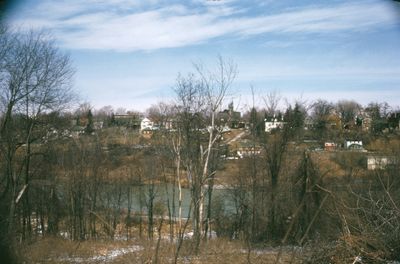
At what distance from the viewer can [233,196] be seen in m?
29.2

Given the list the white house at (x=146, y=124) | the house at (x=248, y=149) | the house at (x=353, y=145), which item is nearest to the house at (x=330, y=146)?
the house at (x=353, y=145)

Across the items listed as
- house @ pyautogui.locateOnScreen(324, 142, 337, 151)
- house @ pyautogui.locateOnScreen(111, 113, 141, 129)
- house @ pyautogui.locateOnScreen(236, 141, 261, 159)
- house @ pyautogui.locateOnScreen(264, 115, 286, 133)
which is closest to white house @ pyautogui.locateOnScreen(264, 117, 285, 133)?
house @ pyautogui.locateOnScreen(264, 115, 286, 133)

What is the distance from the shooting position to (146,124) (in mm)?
30922

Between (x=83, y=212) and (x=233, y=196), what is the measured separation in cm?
1017

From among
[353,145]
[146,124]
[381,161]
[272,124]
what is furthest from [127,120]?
[381,161]

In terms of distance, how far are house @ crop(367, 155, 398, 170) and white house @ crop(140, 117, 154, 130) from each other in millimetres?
14181

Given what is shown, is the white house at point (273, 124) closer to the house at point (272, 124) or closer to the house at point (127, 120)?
the house at point (272, 124)

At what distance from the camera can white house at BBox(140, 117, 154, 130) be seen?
29.7m

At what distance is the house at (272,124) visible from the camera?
30016 millimetres

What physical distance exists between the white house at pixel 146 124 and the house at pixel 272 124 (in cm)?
793

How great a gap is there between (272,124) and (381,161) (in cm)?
761

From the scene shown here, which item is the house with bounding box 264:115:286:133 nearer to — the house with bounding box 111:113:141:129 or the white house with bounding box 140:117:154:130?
the white house with bounding box 140:117:154:130

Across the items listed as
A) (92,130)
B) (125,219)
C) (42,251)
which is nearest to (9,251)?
(42,251)

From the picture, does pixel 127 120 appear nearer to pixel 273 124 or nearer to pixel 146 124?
pixel 146 124
